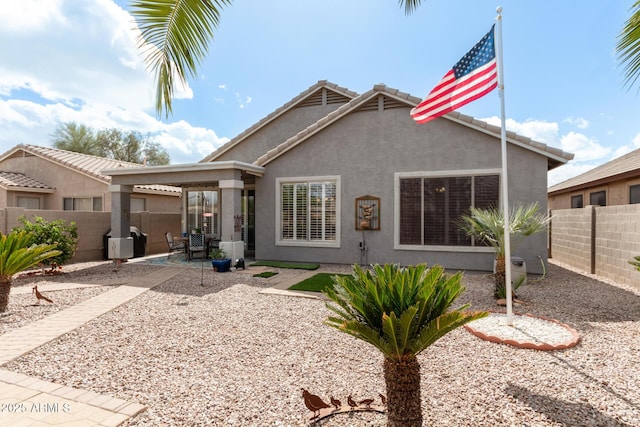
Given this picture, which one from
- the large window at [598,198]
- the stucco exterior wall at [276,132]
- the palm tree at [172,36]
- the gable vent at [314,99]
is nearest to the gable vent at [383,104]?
the stucco exterior wall at [276,132]

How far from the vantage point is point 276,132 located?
17078 mm

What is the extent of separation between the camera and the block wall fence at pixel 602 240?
9164 mm

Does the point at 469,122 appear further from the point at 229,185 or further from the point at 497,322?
the point at 229,185

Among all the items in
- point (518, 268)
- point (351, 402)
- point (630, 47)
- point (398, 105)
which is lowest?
point (351, 402)

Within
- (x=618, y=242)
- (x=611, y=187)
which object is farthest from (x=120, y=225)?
(x=611, y=187)

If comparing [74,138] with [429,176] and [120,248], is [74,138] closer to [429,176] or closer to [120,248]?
[120,248]

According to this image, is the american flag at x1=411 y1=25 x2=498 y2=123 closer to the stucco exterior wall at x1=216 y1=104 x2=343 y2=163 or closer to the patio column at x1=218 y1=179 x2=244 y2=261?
the patio column at x1=218 y1=179 x2=244 y2=261

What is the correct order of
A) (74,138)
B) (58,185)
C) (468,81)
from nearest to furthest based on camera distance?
1. (468,81)
2. (58,185)
3. (74,138)

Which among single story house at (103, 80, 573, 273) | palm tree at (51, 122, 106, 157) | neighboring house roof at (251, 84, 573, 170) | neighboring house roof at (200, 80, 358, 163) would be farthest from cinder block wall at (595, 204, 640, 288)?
palm tree at (51, 122, 106, 157)

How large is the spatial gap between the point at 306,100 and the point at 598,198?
47.9ft

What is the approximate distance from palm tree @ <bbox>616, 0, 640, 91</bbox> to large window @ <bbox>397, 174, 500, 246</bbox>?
6315mm

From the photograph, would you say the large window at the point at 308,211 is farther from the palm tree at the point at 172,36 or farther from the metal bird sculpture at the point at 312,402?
the metal bird sculpture at the point at 312,402

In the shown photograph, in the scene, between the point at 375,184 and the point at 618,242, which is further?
the point at 375,184

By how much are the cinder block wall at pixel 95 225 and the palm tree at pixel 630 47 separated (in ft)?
51.4
